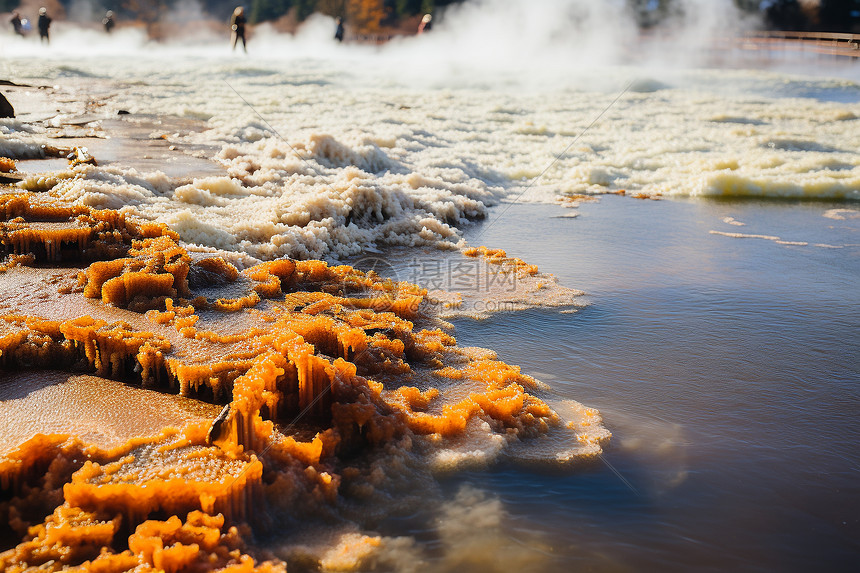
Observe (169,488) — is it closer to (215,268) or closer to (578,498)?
(578,498)

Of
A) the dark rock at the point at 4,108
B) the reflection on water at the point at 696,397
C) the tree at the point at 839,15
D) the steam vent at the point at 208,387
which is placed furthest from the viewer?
the tree at the point at 839,15

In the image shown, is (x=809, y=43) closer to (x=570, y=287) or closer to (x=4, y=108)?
(x=570, y=287)

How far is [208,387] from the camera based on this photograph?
3424 mm

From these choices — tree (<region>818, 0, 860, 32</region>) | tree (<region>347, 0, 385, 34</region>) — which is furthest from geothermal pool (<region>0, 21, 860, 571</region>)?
tree (<region>347, 0, 385, 34</region>)

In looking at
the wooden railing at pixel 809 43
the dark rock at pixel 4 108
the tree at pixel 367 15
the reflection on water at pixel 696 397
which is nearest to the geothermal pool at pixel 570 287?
the reflection on water at pixel 696 397

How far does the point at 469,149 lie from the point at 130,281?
26.4ft

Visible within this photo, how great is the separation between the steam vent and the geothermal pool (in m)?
0.08

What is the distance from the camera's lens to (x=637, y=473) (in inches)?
123

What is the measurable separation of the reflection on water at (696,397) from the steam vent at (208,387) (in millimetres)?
326

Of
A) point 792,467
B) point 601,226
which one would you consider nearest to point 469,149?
point 601,226

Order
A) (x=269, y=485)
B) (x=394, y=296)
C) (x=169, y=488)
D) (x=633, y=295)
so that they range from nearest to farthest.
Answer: (x=169, y=488)
(x=269, y=485)
(x=394, y=296)
(x=633, y=295)

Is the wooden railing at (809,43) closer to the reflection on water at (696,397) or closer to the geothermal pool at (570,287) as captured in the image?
the geothermal pool at (570,287)

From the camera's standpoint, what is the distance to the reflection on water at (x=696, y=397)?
9.02 feet

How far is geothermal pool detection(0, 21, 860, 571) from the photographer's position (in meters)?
2.77
